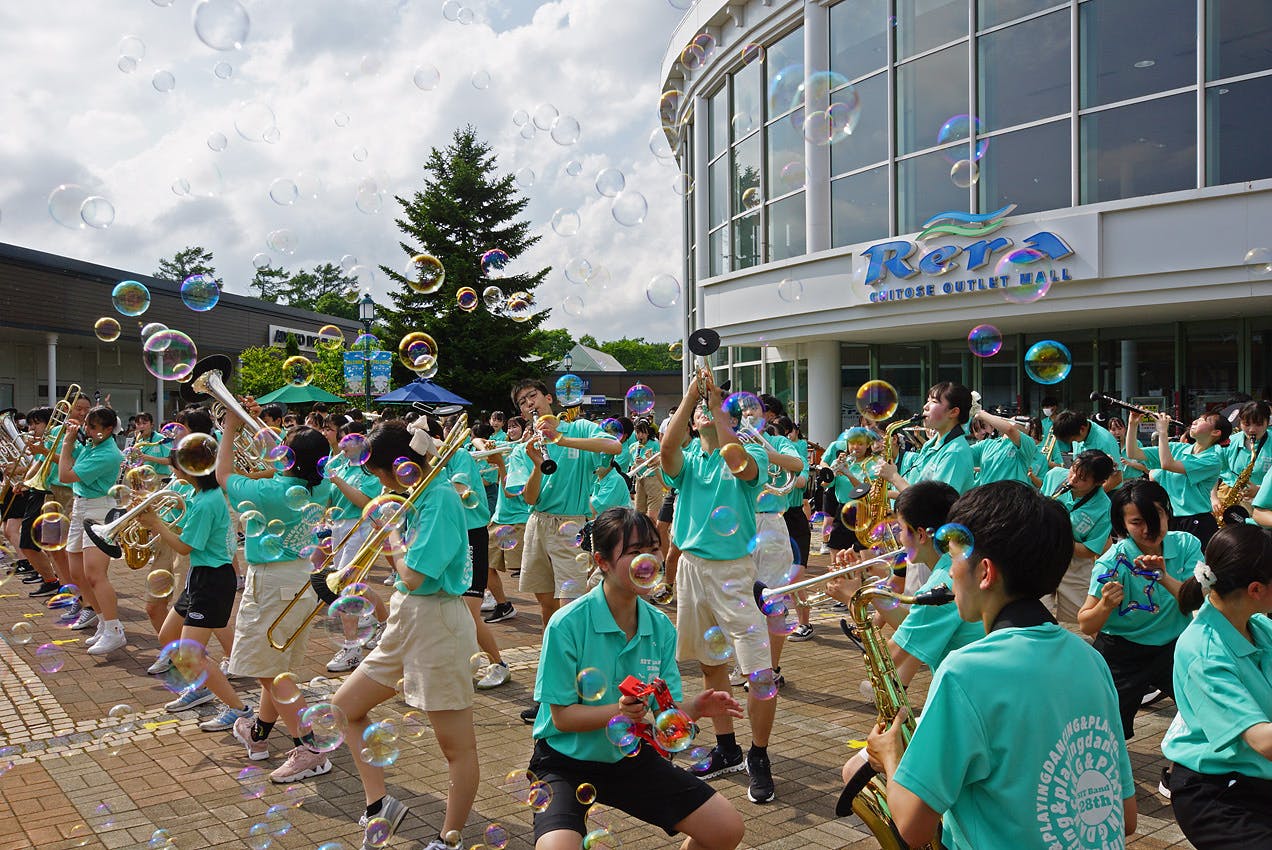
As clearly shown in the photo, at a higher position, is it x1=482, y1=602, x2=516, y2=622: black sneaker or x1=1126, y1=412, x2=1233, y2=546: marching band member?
x1=1126, y1=412, x2=1233, y2=546: marching band member

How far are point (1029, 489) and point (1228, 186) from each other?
13920 mm

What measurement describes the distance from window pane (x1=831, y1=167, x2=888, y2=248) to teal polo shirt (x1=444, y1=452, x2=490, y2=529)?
12.4 m

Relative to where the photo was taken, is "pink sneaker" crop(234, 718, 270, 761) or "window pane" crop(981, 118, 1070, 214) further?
"window pane" crop(981, 118, 1070, 214)

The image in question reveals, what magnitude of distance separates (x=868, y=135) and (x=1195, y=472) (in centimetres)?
1199

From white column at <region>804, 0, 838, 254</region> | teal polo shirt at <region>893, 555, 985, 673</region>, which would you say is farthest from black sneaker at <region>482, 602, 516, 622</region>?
white column at <region>804, 0, 838, 254</region>

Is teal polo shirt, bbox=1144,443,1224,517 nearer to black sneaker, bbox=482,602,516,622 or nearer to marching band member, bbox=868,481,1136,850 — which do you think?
black sneaker, bbox=482,602,516,622

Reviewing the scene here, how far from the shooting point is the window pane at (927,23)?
16.7m

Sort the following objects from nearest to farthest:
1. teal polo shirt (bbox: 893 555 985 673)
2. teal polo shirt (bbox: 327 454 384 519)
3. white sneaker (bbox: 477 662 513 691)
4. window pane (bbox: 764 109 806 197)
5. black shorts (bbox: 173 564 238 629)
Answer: teal polo shirt (bbox: 893 555 985 673)
black shorts (bbox: 173 564 238 629)
white sneaker (bbox: 477 662 513 691)
teal polo shirt (bbox: 327 454 384 519)
window pane (bbox: 764 109 806 197)

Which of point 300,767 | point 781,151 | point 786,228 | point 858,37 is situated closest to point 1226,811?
point 300,767

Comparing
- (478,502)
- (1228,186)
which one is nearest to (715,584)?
(478,502)

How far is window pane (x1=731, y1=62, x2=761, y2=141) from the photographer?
2162 cm

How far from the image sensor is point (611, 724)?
3172 mm

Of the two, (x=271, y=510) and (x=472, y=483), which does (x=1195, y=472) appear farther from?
(x=271, y=510)

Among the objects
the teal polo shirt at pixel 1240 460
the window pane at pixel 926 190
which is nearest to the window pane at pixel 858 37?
the window pane at pixel 926 190
